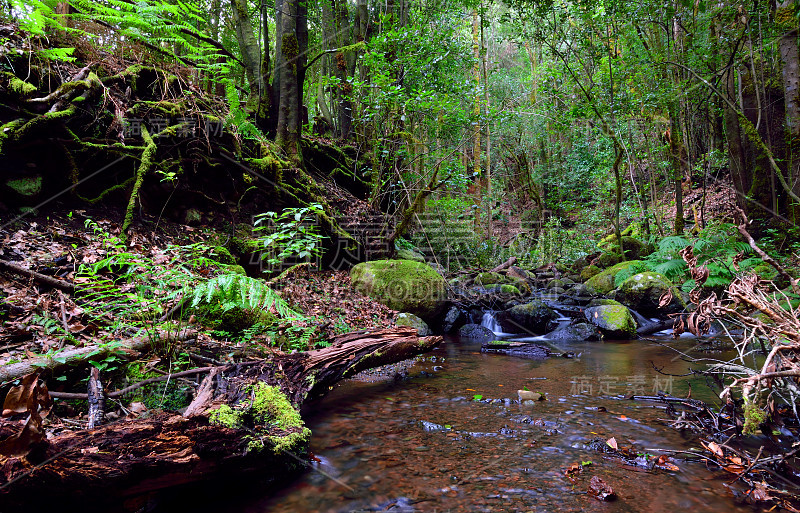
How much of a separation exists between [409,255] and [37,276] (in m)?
7.38

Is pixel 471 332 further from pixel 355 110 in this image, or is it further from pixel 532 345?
pixel 355 110

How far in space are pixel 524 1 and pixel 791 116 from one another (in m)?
7.06

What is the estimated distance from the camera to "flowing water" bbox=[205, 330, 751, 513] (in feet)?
8.09

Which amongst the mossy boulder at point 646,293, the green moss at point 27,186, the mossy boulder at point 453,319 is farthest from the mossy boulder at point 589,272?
the green moss at point 27,186

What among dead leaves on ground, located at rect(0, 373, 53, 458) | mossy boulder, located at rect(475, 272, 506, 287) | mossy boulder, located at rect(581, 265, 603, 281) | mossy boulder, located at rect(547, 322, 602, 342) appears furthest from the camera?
mossy boulder, located at rect(581, 265, 603, 281)

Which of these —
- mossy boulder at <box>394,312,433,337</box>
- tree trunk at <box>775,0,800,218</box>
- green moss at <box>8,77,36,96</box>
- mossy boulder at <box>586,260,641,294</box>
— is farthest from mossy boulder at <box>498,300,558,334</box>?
green moss at <box>8,77,36,96</box>

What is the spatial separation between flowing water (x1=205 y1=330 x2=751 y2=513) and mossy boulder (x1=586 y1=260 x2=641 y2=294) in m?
5.85

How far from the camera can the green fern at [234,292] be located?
10.2ft

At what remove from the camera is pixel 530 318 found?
29.6ft

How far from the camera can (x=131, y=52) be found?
6715mm

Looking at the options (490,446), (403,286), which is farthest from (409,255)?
(490,446)

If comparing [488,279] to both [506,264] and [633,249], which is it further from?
[633,249]

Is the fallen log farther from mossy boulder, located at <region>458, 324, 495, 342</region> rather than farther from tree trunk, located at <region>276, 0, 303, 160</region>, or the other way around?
tree trunk, located at <region>276, 0, 303, 160</region>

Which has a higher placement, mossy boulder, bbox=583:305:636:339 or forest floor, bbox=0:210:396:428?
forest floor, bbox=0:210:396:428
